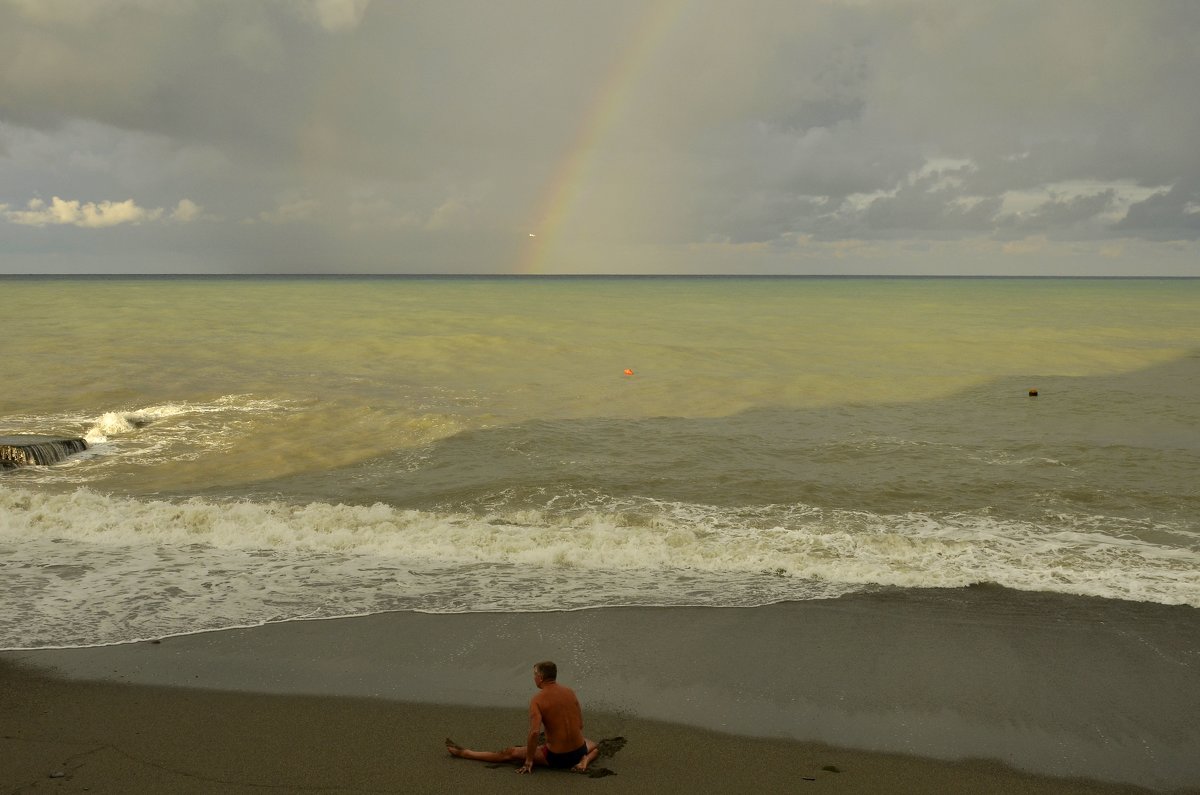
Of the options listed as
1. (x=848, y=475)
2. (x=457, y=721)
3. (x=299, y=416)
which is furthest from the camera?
(x=299, y=416)

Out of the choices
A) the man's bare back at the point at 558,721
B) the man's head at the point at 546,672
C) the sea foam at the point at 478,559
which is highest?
the man's head at the point at 546,672

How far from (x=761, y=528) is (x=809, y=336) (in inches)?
1664

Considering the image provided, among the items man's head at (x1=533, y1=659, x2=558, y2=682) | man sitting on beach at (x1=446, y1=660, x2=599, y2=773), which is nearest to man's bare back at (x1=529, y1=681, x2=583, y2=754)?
man sitting on beach at (x1=446, y1=660, x2=599, y2=773)

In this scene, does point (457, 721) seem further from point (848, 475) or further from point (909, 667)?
point (848, 475)

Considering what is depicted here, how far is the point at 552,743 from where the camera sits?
7098mm

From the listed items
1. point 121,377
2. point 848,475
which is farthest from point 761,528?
point 121,377

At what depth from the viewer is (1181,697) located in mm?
8453

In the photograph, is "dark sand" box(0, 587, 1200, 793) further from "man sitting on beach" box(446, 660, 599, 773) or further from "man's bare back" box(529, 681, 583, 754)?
"man's bare back" box(529, 681, 583, 754)

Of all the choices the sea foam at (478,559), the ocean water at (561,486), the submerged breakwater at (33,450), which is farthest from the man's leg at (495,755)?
the submerged breakwater at (33,450)

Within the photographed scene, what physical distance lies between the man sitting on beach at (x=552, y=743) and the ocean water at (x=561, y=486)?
3793mm

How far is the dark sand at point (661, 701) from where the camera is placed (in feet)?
23.1

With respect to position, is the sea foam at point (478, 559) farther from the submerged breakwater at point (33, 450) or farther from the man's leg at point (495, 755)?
the man's leg at point (495, 755)

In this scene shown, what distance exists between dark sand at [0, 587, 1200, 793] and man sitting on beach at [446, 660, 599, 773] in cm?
11

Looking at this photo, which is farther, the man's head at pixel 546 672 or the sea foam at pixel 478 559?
the sea foam at pixel 478 559
